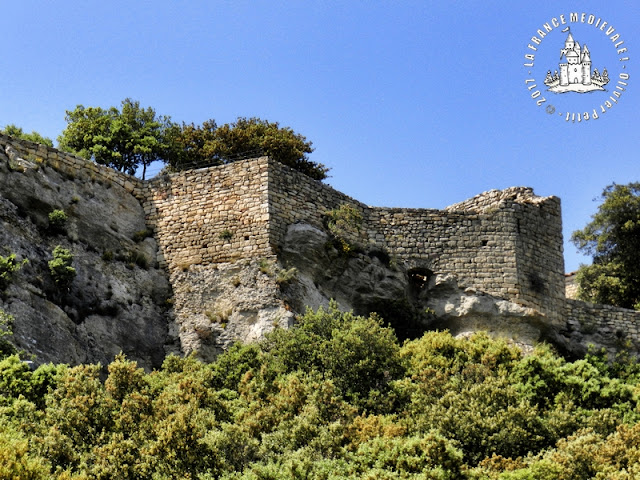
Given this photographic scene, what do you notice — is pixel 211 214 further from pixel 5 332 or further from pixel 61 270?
pixel 5 332

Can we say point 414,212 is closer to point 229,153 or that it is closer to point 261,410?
point 229,153

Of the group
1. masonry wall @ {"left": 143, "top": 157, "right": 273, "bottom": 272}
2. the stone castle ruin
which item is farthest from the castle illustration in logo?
masonry wall @ {"left": 143, "top": 157, "right": 273, "bottom": 272}

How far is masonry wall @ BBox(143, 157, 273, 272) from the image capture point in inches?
1013

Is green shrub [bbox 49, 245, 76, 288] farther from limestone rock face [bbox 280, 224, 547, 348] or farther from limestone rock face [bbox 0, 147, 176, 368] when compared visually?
limestone rock face [bbox 280, 224, 547, 348]

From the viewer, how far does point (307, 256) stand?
25781 millimetres

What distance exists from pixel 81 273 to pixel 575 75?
12.2 metres

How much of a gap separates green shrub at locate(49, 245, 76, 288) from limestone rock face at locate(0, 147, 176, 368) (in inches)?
3.6

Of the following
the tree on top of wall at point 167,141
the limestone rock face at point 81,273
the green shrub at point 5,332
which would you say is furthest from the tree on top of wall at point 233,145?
the green shrub at point 5,332

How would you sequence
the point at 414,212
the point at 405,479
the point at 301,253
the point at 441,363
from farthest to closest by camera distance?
the point at 414,212, the point at 301,253, the point at 441,363, the point at 405,479

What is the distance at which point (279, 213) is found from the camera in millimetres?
26031

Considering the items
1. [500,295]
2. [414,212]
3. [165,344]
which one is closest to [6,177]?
[165,344]

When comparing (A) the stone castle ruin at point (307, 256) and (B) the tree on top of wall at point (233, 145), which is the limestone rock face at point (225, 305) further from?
(B) the tree on top of wall at point (233, 145)

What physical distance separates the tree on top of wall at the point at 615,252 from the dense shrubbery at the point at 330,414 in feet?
27.9

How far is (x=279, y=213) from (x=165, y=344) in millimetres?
3791
